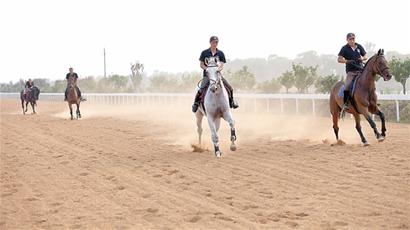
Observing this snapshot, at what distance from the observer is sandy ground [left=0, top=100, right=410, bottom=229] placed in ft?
23.2

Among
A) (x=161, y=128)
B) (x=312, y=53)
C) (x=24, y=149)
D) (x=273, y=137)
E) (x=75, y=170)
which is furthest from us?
(x=312, y=53)

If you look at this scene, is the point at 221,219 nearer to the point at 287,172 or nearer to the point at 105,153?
the point at 287,172

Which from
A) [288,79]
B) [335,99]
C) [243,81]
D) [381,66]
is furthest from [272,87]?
[381,66]

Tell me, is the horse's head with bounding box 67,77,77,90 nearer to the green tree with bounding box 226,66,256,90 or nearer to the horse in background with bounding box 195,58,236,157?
the horse in background with bounding box 195,58,236,157

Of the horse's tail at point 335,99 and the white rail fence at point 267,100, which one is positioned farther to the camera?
the white rail fence at point 267,100

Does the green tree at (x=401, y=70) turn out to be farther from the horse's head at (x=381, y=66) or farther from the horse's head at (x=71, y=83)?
the horse's head at (x=71, y=83)

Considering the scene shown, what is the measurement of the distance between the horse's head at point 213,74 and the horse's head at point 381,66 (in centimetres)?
395

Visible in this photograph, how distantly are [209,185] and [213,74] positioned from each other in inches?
163

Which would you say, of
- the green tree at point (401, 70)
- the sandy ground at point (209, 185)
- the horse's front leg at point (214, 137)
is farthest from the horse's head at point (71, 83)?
the green tree at point (401, 70)

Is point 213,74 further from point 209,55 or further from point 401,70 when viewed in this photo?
point 401,70

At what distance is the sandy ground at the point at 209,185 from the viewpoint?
706cm

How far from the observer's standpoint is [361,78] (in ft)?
44.7

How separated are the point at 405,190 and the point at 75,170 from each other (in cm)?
675

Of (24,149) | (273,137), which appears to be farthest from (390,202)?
(24,149)
